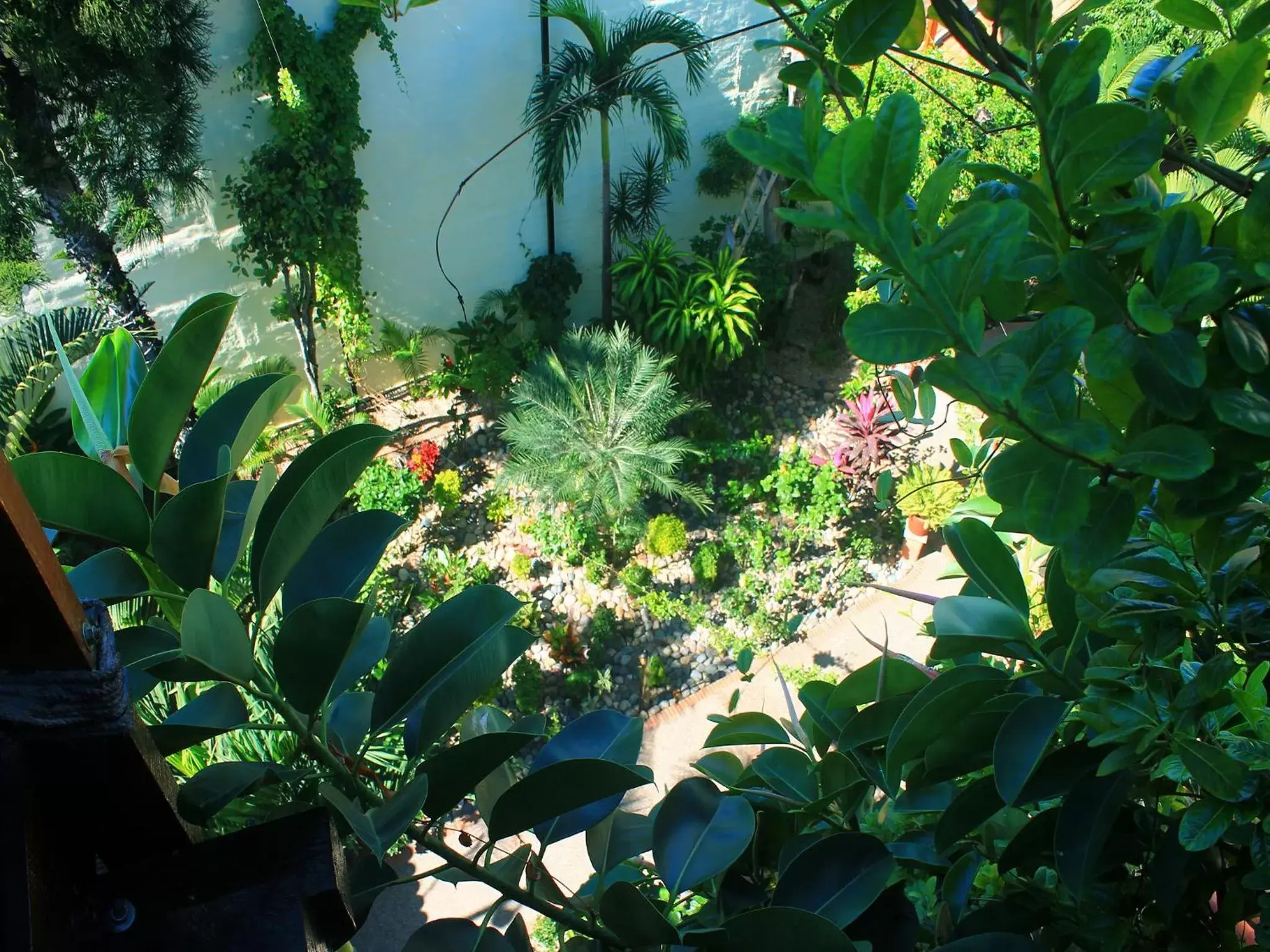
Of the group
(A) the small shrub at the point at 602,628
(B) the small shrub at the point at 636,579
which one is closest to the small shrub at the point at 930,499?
(B) the small shrub at the point at 636,579

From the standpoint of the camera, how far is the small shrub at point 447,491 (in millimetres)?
5492

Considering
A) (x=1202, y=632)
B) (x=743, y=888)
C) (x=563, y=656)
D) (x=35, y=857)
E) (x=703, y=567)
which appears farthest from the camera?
(x=703, y=567)

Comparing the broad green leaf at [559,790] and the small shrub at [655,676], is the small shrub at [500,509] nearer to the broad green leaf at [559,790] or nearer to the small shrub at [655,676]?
the small shrub at [655,676]

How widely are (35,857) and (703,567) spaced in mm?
4633

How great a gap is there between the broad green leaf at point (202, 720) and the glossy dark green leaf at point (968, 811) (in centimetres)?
57

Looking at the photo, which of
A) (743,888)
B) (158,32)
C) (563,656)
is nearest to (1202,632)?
(743,888)

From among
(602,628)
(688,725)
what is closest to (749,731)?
(688,725)

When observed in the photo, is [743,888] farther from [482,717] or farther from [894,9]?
[894,9]

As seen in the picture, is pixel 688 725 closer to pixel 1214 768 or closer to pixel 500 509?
pixel 500 509

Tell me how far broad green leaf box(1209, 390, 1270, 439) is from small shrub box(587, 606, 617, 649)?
4446 millimetres

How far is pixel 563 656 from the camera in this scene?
15.6 ft

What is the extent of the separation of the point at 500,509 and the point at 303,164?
2.25 m

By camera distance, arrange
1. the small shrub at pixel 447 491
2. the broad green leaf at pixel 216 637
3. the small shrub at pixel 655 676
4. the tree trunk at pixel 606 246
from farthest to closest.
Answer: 1. the tree trunk at pixel 606 246
2. the small shrub at pixel 447 491
3. the small shrub at pixel 655 676
4. the broad green leaf at pixel 216 637

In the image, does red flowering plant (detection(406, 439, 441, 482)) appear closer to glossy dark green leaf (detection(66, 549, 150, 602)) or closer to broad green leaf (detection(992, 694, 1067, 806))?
glossy dark green leaf (detection(66, 549, 150, 602))
